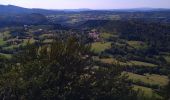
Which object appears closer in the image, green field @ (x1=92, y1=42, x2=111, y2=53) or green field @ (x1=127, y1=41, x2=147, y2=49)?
green field @ (x1=92, y1=42, x2=111, y2=53)

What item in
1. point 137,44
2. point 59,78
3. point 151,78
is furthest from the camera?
point 137,44

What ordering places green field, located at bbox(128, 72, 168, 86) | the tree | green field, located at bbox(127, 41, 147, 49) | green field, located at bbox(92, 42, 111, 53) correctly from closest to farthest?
the tree
green field, located at bbox(128, 72, 168, 86)
green field, located at bbox(92, 42, 111, 53)
green field, located at bbox(127, 41, 147, 49)

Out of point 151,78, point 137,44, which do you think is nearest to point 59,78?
point 151,78

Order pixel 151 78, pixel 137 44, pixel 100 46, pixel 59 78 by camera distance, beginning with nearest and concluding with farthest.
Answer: pixel 59 78, pixel 151 78, pixel 100 46, pixel 137 44

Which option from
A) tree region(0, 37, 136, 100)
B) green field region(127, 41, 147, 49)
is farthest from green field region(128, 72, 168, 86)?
tree region(0, 37, 136, 100)

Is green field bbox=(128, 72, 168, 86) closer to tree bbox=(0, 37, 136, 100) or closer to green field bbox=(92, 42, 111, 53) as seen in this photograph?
green field bbox=(92, 42, 111, 53)

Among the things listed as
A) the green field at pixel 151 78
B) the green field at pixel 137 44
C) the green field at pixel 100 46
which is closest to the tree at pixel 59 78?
the green field at pixel 151 78

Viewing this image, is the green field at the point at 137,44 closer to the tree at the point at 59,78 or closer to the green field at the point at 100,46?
the green field at the point at 100,46

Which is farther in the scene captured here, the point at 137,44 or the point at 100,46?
the point at 137,44

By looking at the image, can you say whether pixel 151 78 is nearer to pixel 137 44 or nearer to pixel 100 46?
pixel 100 46
